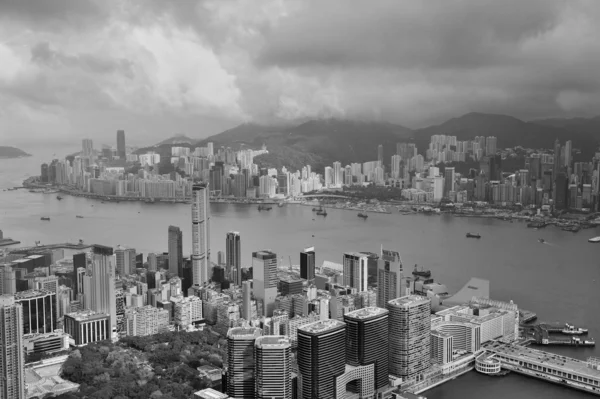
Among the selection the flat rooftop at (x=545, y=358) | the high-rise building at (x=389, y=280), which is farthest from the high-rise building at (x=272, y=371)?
the flat rooftop at (x=545, y=358)

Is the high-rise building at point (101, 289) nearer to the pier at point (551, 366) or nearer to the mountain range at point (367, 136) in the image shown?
the pier at point (551, 366)

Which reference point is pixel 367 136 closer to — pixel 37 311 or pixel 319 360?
pixel 37 311

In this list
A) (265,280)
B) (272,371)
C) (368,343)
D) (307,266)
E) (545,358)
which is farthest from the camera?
(307,266)

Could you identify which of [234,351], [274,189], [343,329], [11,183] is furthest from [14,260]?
[274,189]

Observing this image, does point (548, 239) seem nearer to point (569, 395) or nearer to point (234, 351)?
point (569, 395)

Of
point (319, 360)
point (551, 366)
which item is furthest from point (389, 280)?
point (319, 360)

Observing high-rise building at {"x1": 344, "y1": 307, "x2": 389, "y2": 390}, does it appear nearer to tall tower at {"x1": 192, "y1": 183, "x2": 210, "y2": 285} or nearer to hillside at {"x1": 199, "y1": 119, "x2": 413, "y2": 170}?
tall tower at {"x1": 192, "y1": 183, "x2": 210, "y2": 285}
